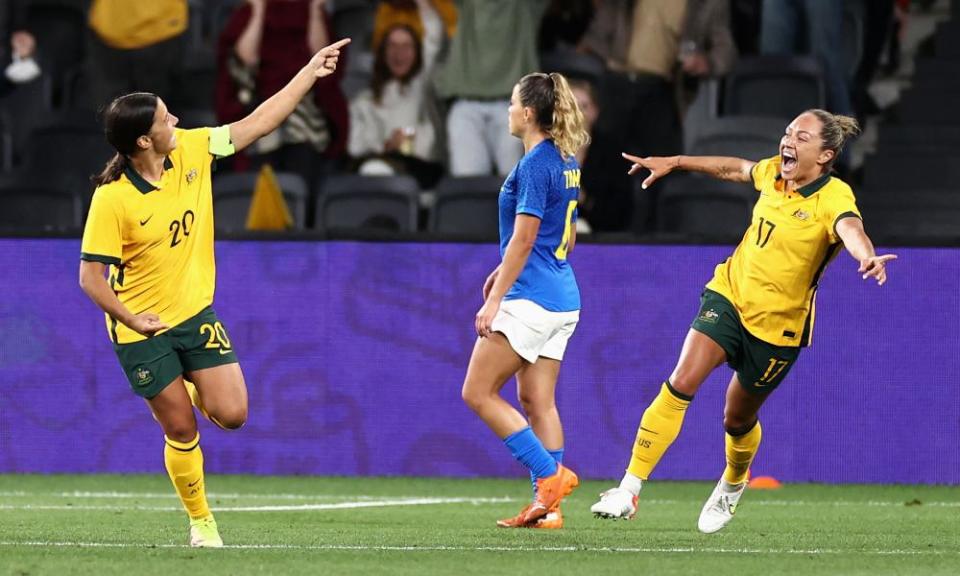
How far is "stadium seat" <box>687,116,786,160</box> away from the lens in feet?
43.5

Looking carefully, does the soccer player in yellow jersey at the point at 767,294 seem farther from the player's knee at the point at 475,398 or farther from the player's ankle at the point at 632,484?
the player's knee at the point at 475,398

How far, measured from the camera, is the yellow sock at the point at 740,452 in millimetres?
8422

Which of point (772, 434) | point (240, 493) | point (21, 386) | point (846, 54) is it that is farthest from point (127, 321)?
point (846, 54)

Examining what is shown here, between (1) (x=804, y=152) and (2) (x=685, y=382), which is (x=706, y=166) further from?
(2) (x=685, y=382)

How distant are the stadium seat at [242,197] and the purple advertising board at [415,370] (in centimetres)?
149

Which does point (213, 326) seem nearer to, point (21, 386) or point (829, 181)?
point (829, 181)

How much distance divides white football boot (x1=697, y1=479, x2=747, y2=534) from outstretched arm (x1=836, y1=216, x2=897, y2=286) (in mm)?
1375

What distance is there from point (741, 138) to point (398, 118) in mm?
2623

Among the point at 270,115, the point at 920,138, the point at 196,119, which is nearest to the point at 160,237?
the point at 270,115

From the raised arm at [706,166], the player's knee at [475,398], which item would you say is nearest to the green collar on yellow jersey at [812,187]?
the raised arm at [706,166]

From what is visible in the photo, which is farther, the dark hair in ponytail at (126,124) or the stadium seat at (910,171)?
the stadium seat at (910,171)

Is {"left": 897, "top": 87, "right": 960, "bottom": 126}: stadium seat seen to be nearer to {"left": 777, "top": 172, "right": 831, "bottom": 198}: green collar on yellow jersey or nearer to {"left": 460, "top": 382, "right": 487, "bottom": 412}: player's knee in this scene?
{"left": 777, "top": 172, "right": 831, "bottom": 198}: green collar on yellow jersey

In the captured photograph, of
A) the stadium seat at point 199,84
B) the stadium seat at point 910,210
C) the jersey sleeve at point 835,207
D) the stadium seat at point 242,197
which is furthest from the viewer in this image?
the stadium seat at point 199,84

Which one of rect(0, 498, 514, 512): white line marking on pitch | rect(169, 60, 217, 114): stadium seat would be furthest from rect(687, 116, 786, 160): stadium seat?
rect(169, 60, 217, 114): stadium seat
